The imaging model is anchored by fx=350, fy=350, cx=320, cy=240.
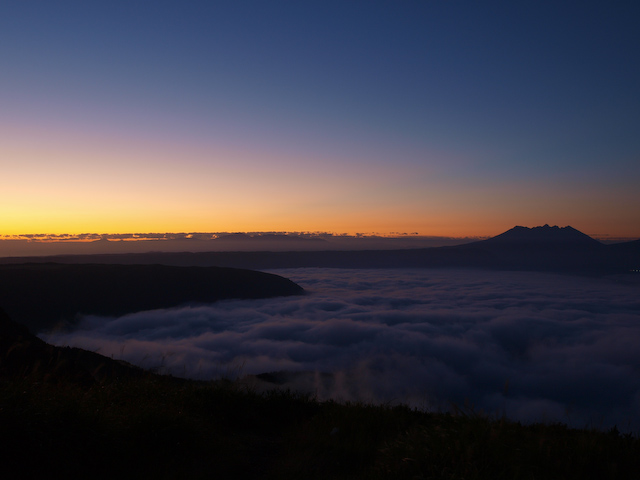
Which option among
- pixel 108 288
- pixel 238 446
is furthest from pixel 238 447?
pixel 108 288

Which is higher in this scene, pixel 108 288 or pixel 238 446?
pixel 238 446

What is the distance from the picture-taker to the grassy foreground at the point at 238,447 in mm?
4016

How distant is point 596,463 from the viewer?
441 centimetres

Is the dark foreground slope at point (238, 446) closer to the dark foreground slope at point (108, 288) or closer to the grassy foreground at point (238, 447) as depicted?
the grassy foreground at point (238, 447)

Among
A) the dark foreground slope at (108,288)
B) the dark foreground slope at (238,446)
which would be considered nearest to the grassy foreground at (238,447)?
the dark foreground slope at (238,446)

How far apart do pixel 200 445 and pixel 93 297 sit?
71.3m

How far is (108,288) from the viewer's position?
6869 centimetres

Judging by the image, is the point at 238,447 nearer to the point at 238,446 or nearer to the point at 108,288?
the point at 238,446

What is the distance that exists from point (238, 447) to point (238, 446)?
0.11 feet

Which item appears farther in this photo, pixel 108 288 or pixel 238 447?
pixel 108 288

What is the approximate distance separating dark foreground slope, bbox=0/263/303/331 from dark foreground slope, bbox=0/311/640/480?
202 ft

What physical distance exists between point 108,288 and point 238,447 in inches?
2953

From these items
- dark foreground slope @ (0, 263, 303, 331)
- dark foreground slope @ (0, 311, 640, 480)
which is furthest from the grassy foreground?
dark foreground slope @ (0, 263, 303, 331)

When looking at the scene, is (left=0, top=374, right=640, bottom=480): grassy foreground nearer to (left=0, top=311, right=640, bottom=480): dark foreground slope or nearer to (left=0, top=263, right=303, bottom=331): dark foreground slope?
(left=0, top=311, right=640, bottom=480): dark foreground slope
